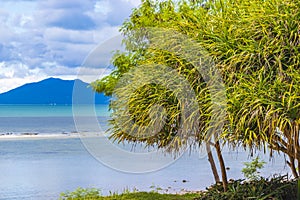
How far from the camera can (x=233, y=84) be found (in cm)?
653

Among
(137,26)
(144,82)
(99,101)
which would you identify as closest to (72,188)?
(99,101)

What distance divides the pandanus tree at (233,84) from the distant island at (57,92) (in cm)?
124

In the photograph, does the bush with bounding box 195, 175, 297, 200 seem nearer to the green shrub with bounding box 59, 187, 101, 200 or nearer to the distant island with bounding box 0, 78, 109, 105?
the green shrub with bounding box 59, 187, 101, 200

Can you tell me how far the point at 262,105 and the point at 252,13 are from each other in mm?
1386

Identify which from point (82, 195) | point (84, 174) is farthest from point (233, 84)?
point (84, 174)

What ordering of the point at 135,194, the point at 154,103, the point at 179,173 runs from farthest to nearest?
1. the point at 179,173
2. the point at 135,194
3. the point at 154,103

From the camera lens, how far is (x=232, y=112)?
20.5 ft

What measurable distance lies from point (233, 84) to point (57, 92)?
41.9 metres

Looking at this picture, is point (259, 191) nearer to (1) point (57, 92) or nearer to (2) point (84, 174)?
(2) point (84, 174)

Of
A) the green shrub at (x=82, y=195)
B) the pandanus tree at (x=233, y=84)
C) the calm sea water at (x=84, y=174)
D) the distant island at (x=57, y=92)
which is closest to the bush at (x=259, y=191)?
the pandanus tree at (x=233, y=84)

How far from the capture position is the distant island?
9.09 metres

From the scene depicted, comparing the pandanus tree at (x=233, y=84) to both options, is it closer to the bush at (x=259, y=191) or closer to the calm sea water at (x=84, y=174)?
the bush at (x=259, y=191)

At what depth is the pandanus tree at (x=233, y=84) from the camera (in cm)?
606

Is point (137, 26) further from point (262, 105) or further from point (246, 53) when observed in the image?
point (262, 105)
